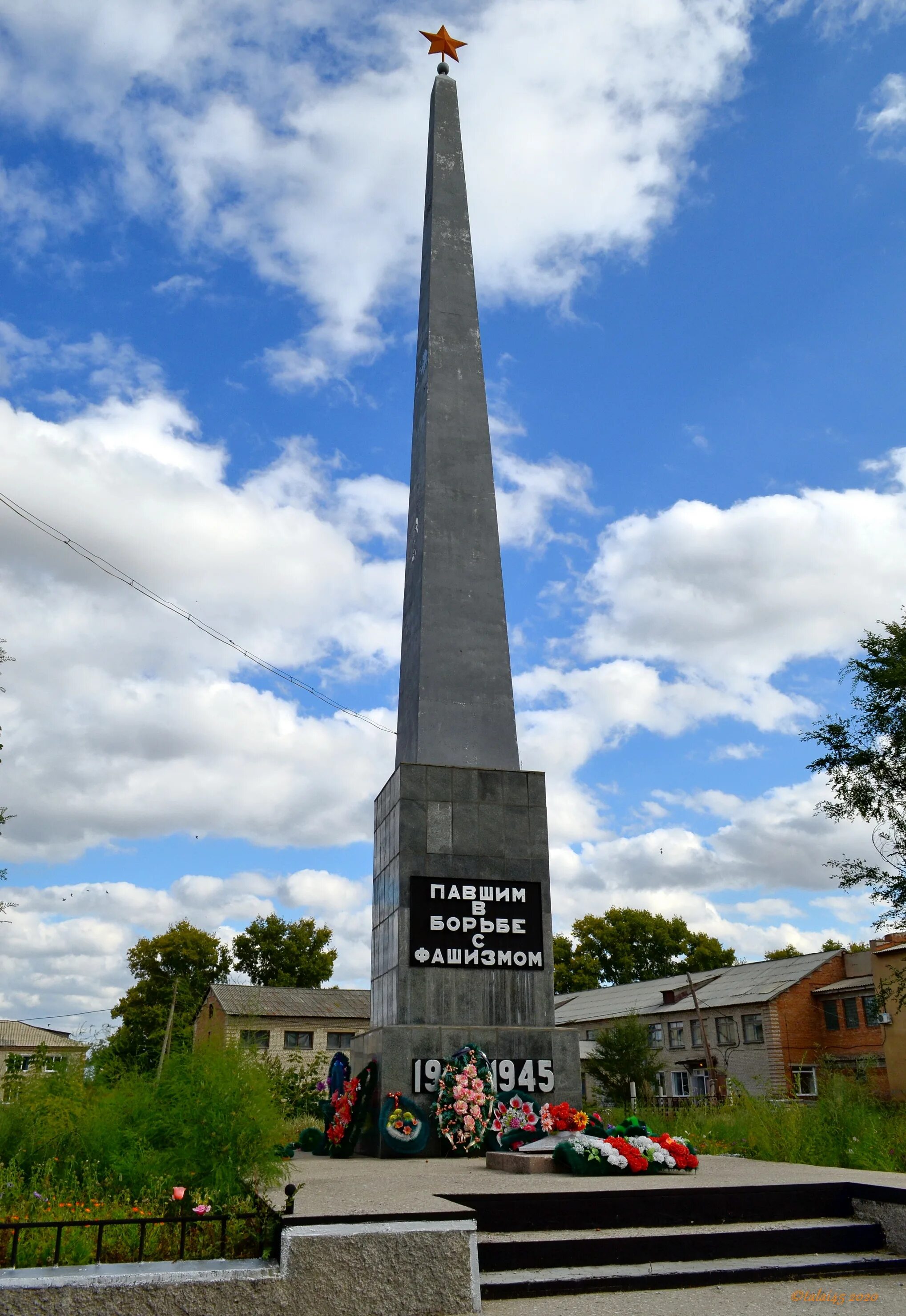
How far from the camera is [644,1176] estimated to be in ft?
26.1

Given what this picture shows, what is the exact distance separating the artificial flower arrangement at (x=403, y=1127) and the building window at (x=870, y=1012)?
28986 mm

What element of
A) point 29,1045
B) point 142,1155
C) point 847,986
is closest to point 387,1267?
point 142,1155

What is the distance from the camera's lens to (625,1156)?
26.8 ft

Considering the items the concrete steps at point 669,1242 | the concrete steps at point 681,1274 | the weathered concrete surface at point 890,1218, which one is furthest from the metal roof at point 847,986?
the concrete steps at point 681,1274

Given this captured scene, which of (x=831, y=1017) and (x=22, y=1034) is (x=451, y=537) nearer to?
(x=831, y=1017)

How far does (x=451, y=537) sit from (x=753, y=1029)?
30523 mm

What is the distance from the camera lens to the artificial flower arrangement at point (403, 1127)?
36.6 feet

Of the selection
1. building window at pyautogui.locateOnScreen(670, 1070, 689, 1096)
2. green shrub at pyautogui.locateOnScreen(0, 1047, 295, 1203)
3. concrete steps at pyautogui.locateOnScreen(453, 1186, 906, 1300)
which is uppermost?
green shrub at pyautogui.locateOnScreen(0, 1047, 295, 1203)

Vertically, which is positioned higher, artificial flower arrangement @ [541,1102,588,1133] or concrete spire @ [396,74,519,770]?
concrete spire @ [396,74,519,770]

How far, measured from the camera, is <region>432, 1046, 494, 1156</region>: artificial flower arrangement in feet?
36.6

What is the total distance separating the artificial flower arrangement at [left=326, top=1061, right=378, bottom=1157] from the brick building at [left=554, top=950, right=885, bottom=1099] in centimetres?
2368

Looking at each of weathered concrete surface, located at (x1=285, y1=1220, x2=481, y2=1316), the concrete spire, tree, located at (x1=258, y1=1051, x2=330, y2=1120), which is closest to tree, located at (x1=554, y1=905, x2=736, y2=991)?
tree, located at (x1=258, y1=1051, x2=330, y2=1120)

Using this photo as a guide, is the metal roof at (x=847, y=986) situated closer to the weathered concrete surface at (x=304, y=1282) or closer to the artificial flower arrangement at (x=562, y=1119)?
the artificial flower arrangement at (x=562, y=1119)

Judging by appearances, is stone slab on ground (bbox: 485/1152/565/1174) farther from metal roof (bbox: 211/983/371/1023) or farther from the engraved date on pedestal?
metal roof (bbox: 211/983/371/1023)
